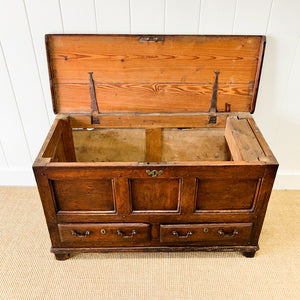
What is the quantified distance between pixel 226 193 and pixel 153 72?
75 cm

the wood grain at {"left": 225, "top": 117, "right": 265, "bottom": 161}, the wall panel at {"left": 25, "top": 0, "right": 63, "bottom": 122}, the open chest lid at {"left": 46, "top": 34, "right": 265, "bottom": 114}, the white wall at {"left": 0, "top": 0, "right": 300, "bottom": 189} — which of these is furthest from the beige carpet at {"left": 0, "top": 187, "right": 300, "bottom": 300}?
the wall panel at {"left": 25, "top": 0, "right": 63, "bottom": 122}

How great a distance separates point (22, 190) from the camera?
2180 mm

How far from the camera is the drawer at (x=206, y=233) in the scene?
1.55 m

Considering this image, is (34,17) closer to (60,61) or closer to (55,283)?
(60,61)

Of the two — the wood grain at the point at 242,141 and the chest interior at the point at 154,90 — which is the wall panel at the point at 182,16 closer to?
the chest interior at the point at 154,90

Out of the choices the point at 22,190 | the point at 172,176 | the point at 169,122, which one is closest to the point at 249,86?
the point at 169,122

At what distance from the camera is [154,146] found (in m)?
1.89

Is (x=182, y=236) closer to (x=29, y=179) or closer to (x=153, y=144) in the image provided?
(x=153, y=144)

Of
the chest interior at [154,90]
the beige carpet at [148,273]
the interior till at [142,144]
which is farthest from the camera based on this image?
the interior till at [142,144]

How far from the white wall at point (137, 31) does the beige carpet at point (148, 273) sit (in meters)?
0.70

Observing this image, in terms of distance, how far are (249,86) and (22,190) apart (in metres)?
1.67

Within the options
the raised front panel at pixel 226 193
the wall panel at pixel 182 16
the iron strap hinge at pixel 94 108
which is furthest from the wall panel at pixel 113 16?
the raised front panel at pixel 226 193

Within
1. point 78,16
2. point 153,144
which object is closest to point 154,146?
point 153,144

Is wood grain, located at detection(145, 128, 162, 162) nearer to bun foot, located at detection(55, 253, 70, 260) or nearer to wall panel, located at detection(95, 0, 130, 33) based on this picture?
wall panel, located at detection(95, 0, 130, 33)
